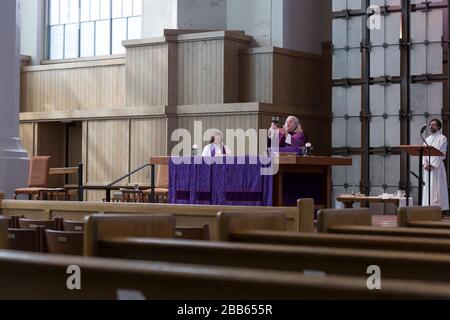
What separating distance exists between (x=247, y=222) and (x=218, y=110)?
45.4 feet

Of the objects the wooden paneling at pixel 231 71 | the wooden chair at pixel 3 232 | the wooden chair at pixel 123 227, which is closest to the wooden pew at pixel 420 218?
the wooden chair at pixel 123 227

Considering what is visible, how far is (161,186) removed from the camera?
16.4 m

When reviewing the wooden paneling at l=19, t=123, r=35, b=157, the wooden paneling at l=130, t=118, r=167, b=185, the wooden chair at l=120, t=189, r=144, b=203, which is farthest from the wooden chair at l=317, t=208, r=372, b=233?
the wooden paneling at l=19, t=123, r=35, b=157

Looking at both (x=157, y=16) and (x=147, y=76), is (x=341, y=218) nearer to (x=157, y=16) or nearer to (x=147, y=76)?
(x=147, y=76)

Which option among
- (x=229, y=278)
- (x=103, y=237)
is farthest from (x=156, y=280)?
(x=103, y=237)

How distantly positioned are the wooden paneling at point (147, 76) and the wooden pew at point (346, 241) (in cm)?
1483

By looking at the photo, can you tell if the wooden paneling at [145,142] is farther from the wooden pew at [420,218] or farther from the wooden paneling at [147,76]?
A: the wooden pew at [420,218]

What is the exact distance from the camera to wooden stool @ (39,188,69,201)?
1623cm

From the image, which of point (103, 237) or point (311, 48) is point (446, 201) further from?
point (103, 237)

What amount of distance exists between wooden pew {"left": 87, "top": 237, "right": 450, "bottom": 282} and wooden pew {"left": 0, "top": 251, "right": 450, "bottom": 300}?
1.55ft

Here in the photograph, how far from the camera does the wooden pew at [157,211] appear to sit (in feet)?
23.5

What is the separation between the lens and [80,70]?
20391 mm

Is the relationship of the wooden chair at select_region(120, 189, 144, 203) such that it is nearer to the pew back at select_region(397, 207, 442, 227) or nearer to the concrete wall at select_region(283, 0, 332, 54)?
the concrete wall at select_region(283, 0, 332, 54)

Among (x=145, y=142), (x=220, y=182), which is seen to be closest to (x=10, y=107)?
(x=220, y=182)
